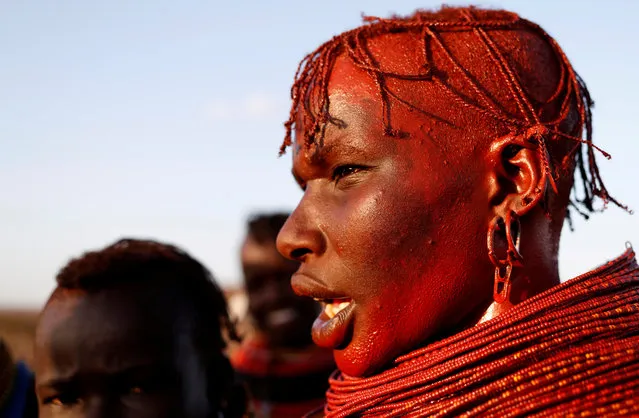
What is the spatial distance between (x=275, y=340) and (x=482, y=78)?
444cm

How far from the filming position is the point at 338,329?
2551mm

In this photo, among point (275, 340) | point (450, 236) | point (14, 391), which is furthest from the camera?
point (275, 340)

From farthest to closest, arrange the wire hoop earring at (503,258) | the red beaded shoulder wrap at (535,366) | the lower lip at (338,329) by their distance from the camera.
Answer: the lower lip at (338,329), the wire hoop earring at (503,258), the red beaded shoulder wrap at (535,366)

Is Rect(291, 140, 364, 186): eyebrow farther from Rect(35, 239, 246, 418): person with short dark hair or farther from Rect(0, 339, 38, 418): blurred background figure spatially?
Rect(0, 339, 38, 418): blurred background figure

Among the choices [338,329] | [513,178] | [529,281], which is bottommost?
[338,329]

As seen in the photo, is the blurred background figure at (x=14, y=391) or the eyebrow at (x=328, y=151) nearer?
the eyebrow at (x=328, y=151)

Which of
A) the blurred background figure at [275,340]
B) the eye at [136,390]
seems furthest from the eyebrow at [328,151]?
the blurred background figure at [275,340]

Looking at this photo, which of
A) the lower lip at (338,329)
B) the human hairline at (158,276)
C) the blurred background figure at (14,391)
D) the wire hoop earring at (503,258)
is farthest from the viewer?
the blurred background figure at (14,391)

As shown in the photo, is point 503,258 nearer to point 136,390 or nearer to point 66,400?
point 136,390

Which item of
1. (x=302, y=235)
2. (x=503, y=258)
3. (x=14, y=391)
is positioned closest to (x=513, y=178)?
(x=503, y=258)

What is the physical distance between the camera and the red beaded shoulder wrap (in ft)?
7.44

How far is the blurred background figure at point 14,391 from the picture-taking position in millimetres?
3973

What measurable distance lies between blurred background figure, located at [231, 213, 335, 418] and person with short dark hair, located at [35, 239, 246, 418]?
8.32 feet

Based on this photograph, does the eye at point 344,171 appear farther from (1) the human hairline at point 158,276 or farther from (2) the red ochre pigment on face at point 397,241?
(1) the human hairline at point 158,276
